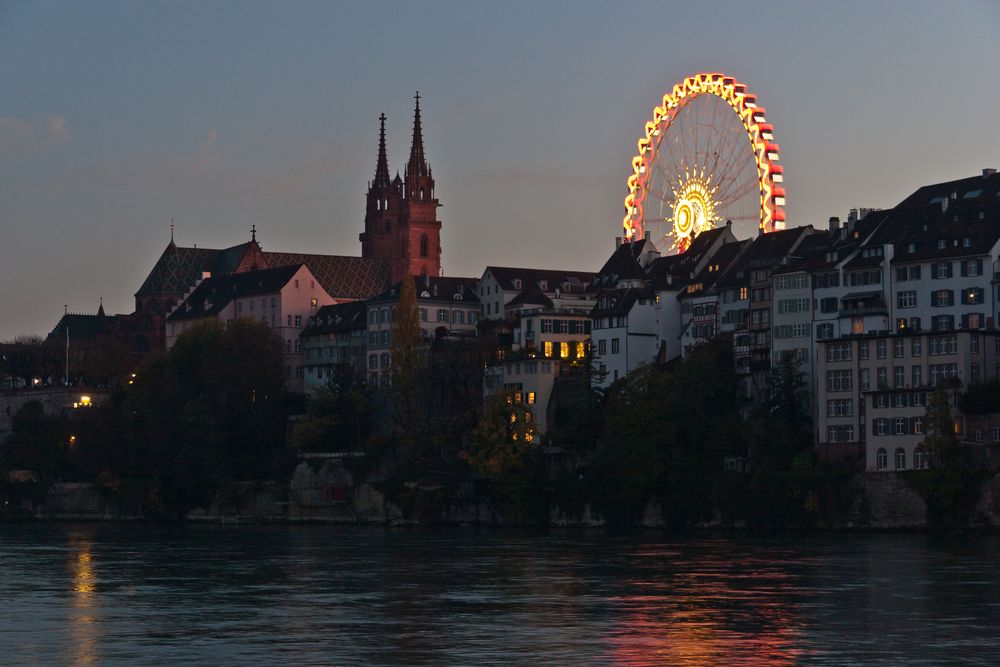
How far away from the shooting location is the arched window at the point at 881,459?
111 metres

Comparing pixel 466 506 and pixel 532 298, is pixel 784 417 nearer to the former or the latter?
pixel 466 506

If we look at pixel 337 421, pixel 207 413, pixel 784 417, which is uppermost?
pixel 207 413

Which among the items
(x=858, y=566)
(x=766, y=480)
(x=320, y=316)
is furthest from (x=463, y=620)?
(x=320, y=316)

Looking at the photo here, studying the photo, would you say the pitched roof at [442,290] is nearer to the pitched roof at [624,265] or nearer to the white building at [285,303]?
the pitched roof at [624,265]

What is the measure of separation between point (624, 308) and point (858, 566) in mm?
61139

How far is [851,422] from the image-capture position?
115m

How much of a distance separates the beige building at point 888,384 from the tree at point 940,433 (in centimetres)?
167

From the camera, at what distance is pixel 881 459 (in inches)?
4382

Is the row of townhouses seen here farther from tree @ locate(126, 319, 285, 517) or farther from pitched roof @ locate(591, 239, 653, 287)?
tree @ locate(126, 319, 285, 517)

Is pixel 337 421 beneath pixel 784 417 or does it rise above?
beneath

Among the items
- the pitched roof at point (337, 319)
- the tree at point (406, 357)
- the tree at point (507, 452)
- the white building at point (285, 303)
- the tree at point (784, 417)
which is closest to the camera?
the tree at point (784, 417)

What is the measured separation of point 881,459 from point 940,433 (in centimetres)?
561

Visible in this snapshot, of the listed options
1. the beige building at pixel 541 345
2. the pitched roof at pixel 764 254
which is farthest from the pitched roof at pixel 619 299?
the pitched roof at pixel 764 254

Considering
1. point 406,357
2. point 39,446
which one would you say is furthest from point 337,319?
point 406,357
